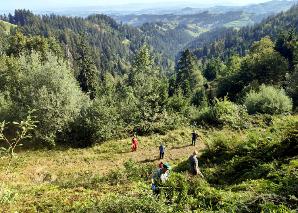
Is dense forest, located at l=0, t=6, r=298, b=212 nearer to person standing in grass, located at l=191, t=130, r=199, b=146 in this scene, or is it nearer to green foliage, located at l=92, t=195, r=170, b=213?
green foliage, located at l=92, t=195, r=170, b=213

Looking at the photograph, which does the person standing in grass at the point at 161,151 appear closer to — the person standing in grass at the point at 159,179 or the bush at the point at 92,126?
Result: the bush at the point at 92,126

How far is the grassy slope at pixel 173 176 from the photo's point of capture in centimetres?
1036

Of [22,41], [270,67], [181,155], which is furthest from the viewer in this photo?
[22,41]

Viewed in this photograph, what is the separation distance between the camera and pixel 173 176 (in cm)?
1259

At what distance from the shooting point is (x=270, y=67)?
66.5 m

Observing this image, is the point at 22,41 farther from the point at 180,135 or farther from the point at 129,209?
the point at 129,209

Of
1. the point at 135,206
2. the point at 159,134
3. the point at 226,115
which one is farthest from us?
the point at 159,134

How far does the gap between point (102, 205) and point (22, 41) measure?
225ft

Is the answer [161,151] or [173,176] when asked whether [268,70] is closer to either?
[161,151]

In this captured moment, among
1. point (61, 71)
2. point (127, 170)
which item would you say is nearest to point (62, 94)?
point (61, 71)

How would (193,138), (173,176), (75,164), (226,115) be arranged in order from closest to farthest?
1. (173,176)
2. (75,164)
3. (193,138)
4. (226,115)

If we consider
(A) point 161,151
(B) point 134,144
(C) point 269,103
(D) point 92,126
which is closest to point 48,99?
(D) point 92,126

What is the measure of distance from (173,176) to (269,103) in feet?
80.0

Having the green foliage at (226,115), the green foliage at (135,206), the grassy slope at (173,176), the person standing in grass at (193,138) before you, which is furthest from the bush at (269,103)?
the green foliage at (135,206)
